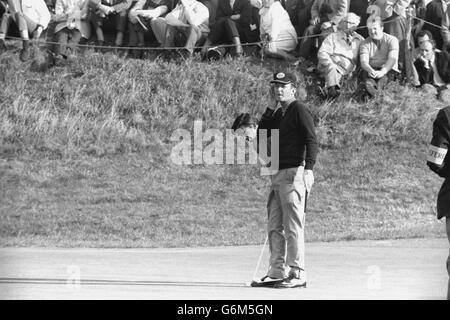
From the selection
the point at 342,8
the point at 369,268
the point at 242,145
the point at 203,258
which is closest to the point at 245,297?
the point at 369,268

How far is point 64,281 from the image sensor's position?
33.7ft

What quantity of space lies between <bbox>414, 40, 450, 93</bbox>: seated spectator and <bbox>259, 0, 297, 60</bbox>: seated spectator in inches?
87.0

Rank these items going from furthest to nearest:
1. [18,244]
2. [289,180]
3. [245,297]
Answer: [18,244] → [289,180] → [245,297]

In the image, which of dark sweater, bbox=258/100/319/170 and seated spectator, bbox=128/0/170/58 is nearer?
dark sweater, bbox=258/100/319/170

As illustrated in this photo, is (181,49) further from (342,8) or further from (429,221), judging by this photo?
(429,221)

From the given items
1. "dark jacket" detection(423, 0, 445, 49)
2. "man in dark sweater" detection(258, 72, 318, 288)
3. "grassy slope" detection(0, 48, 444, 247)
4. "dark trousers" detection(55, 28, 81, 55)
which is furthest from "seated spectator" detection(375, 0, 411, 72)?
"man in dark sweater" detection(258, 72, 318, 288)

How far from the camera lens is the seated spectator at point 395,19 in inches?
740

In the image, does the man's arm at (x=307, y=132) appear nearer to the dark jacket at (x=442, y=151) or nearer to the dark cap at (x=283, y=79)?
the dark cap at (x=283, y=79)

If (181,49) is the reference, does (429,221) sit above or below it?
below

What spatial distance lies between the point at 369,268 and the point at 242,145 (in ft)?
23.6

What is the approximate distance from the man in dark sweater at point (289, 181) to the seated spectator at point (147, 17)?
973 cm

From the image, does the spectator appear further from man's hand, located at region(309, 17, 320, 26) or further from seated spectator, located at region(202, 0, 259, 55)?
seated spectator, located at region(202, 0, 259, 55)

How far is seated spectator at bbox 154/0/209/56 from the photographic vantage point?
19.4 metres

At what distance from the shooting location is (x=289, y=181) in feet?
33.3
